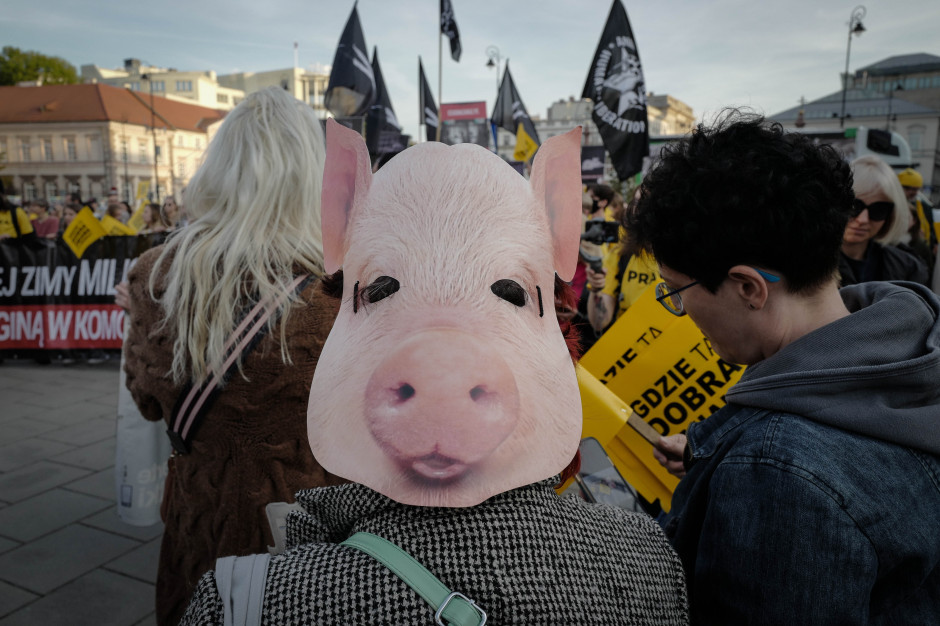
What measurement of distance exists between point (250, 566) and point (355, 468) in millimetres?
199

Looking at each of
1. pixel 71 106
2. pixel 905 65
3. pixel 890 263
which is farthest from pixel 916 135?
pixel 71 106

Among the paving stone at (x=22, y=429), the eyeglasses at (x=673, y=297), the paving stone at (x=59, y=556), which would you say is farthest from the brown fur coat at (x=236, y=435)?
the paving stone at (x=22, y=429)

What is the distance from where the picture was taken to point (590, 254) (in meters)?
3.80

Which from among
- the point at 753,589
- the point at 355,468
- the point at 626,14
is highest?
the point at 626,14

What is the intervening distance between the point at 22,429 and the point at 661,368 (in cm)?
559

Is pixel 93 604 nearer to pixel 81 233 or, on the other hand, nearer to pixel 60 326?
pixel 60 326

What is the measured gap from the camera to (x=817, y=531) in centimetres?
100

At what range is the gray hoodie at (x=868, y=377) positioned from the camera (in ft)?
3.55

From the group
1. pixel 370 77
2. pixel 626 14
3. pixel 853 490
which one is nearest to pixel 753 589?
pixel 853 490

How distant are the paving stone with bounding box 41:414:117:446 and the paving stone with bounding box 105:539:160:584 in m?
2.01

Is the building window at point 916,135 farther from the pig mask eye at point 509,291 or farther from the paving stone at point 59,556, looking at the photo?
the pig mask eye at point 509,291

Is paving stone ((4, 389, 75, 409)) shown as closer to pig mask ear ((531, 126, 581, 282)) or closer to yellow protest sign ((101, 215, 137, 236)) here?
yellow protest sign ((101, 215, 137, 236))

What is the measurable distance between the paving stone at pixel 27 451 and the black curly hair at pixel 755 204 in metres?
5.16

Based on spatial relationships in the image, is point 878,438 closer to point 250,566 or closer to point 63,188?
point 250,566
